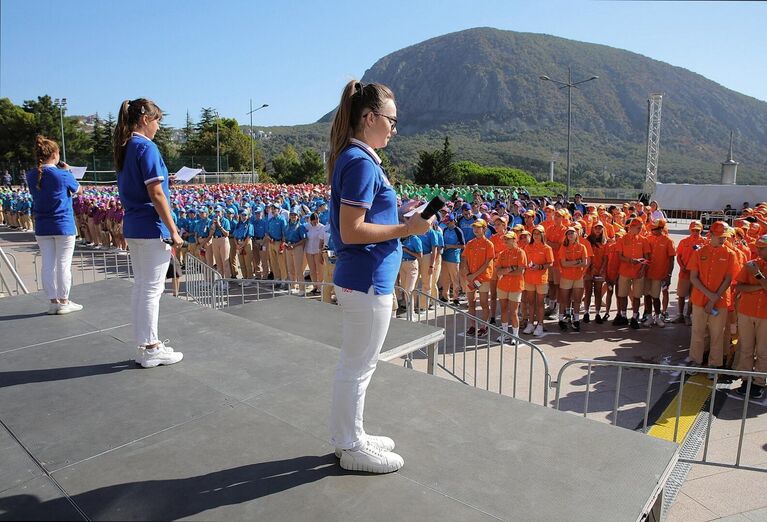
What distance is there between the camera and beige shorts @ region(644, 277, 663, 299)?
30.8 feet

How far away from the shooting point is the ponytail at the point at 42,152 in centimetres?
477

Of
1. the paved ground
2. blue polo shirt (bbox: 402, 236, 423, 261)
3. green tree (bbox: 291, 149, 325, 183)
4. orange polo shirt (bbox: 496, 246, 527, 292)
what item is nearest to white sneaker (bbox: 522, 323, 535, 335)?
the paved ground

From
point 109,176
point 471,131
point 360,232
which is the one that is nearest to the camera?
point 360,232

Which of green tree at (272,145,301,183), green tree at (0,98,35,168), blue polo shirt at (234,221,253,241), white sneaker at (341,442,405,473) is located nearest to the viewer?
white sneaker at (341,442,405,473)

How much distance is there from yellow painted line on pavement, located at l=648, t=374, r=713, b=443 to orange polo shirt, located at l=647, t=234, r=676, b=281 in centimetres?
242

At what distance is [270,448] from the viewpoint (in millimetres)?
2822

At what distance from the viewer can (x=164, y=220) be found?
356cm

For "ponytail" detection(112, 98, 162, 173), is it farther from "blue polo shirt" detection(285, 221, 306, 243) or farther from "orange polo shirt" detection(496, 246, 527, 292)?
"blue polo shirt" detection(285, 221, 306, 243)

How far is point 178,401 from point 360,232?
1.86 meters

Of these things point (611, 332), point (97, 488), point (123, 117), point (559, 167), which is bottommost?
point (611, 332)

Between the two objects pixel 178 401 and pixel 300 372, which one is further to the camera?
pixel 300 372

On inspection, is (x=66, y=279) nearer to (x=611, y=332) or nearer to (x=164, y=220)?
(x=164, y=220)

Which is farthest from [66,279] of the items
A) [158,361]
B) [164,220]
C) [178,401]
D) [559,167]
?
[559,167]

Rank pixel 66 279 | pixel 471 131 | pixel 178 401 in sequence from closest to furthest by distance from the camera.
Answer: pixel 178 401 < pixel 66 279 < pixel 471 131
